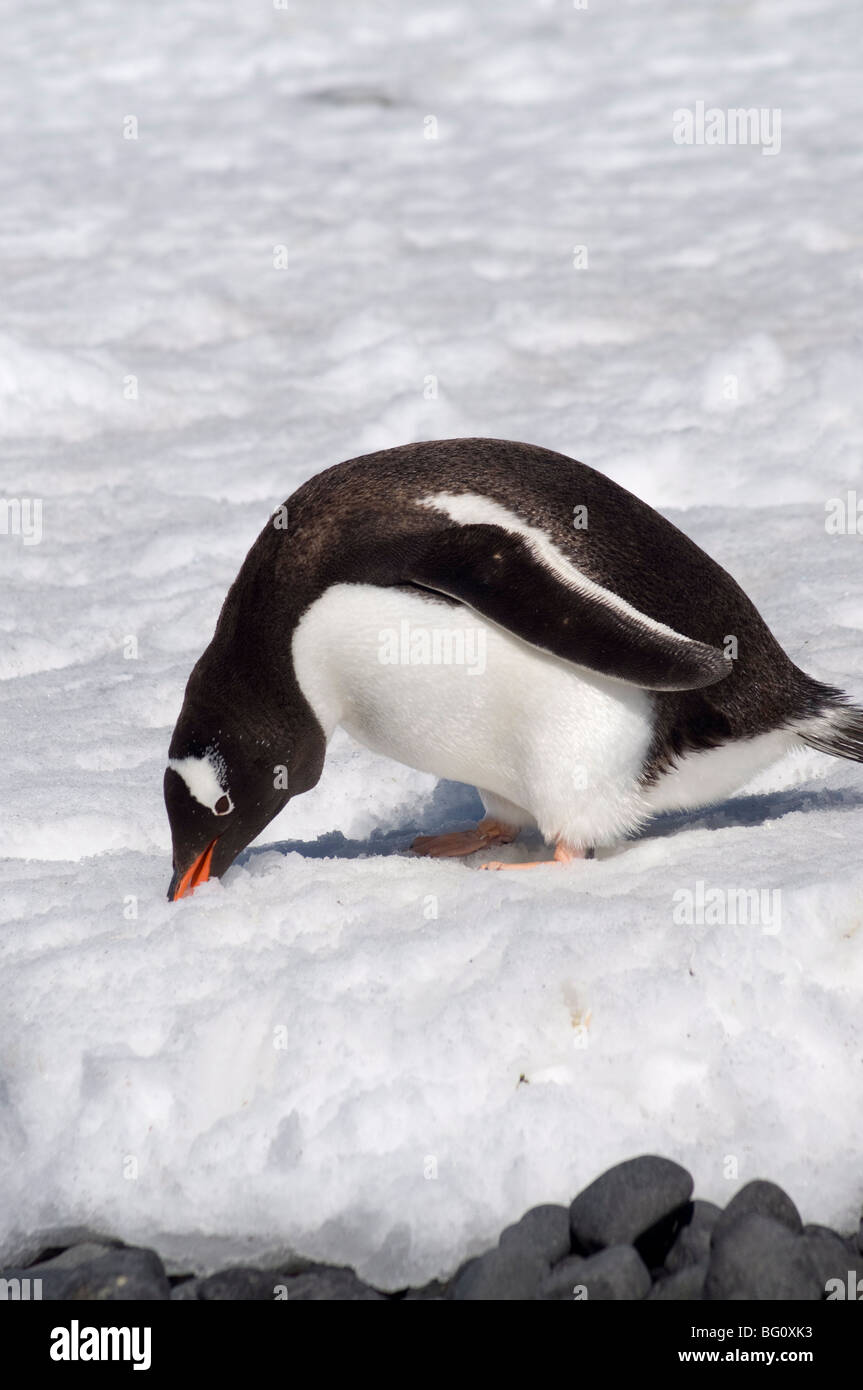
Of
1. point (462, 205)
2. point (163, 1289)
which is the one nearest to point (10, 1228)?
point (163, 1289)

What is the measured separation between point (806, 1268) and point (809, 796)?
53.0 inches

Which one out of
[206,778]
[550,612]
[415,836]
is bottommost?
[415,836]

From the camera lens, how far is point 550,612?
238cm

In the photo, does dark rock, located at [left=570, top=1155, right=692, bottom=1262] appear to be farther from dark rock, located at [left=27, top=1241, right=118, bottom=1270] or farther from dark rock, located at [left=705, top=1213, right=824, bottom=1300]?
dark rock, located at [left=27, top=1241, right=118, bottom=1270]

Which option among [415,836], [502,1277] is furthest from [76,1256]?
[415,836]

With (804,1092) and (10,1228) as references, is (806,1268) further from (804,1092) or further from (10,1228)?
(10,1228)

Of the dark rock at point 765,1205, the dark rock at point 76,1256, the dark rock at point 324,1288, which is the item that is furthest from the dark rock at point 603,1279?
the dark rock at point 76,1256

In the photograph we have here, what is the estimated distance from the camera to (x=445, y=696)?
97.4 inches

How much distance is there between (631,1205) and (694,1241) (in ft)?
0.32

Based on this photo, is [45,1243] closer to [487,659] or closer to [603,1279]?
[603,1279]

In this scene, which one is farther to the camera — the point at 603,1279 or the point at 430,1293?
the point at 430,1293

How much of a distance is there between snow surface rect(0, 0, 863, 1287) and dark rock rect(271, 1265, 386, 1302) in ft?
0.16

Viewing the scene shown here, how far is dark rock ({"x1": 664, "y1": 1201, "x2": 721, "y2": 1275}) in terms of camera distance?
5.95ft

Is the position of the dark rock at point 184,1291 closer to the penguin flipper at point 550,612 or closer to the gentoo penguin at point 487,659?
the gentoo penguin at point 487,659
